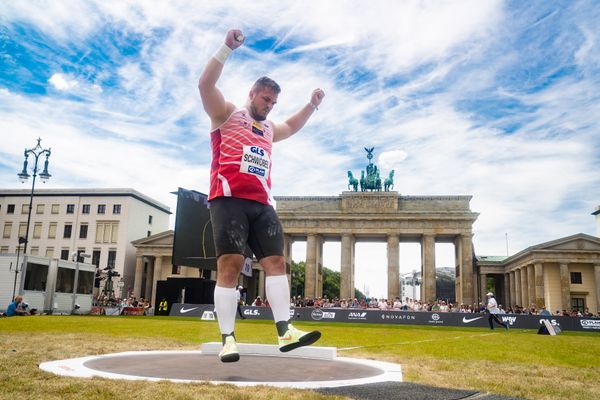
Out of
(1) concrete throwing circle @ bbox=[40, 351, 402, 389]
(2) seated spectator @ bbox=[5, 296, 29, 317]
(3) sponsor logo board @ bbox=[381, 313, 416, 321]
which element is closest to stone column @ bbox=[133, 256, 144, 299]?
(2) seated spectator @ bbox=[5, 296, 29, 317]

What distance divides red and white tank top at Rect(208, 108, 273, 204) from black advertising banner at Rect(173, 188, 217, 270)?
63.8 ft

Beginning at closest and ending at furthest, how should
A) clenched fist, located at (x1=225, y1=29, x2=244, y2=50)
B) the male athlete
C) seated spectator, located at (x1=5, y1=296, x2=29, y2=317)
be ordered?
clenched fist, located at (x1=225, y1=29, x2=244, y2=50) → the male athlete → seated spectator, located at (x1=5, y1=296, x2=29, y2=317)

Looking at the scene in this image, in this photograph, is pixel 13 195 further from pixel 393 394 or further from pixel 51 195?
pixel 393 394

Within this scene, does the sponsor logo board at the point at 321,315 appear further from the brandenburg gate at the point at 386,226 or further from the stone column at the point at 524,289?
the stone column at the point at 524,289

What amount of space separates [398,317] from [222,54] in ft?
92.0

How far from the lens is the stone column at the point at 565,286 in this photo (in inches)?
2093

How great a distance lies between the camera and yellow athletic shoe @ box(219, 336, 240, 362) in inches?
147

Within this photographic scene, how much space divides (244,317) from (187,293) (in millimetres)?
5124

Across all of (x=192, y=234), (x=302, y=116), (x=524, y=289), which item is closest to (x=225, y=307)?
(x=302, y=116)

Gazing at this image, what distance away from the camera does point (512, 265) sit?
209ft

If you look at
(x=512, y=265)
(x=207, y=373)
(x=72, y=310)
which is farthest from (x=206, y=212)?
(x=512, y=265)

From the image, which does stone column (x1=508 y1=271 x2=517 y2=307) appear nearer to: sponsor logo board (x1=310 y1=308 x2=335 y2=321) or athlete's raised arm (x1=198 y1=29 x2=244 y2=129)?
sponsor logo board (x1=310 y1=308 x2=335 y2=321)

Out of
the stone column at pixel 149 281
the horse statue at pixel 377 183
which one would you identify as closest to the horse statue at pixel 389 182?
the horse statue at pixel 377 183

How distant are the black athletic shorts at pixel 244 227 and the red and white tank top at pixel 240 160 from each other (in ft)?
0.22
